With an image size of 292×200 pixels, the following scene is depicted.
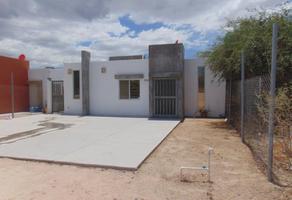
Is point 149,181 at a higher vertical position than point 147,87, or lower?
lower

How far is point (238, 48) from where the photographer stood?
9.84 meters

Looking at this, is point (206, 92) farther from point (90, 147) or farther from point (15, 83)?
point (15, 83)

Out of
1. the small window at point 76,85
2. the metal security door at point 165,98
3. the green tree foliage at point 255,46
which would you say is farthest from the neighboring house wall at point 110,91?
the green tree foliage at point 255,46

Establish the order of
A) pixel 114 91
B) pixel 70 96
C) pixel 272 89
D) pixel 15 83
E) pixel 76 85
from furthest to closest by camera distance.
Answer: pixel 15 83
pixel 70 96
pixel 76 85
pixel 114 91
pixel 272 89

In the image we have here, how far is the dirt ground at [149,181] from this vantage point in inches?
159

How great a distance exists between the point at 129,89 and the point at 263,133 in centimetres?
1084

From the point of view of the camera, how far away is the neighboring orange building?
17.8 metres

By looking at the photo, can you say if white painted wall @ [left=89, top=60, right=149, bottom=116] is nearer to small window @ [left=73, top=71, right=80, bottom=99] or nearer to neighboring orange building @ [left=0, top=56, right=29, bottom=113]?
small window @ [left=73, top=71, right=80, bottom=99]

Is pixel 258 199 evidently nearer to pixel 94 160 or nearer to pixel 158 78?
pixel 94 160

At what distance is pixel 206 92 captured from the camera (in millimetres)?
15117

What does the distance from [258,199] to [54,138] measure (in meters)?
6.70

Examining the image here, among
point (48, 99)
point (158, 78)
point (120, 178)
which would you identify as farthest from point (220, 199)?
point (48, 99)

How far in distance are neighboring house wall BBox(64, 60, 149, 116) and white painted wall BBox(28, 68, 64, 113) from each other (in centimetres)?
182

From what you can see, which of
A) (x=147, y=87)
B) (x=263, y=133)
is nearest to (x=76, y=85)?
(x=147, y=87)
